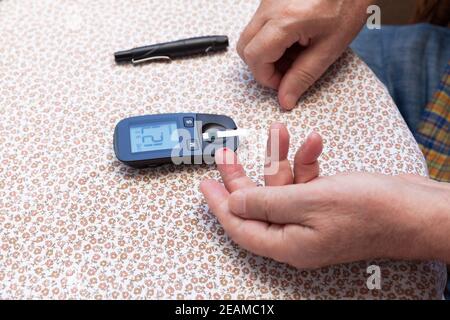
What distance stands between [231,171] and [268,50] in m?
0.22

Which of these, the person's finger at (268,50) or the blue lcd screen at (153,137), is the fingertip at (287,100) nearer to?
the person's finger at (268,50)

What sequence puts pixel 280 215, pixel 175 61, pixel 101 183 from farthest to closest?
pixel 175 61 < pixel 101 183 < pixel 280 215

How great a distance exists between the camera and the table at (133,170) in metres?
0.58

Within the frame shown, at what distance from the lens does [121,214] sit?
Result: 637mm

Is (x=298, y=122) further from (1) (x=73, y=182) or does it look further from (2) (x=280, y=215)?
(1) (x=73, y=182)

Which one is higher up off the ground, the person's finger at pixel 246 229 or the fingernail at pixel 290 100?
the fingernail at pixel 290 100

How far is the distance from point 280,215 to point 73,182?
319 millimetres

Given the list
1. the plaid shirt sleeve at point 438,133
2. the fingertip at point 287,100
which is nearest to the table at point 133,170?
the fingertip at point 287,100

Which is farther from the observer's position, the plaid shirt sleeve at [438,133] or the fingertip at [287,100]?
the plaid shirt sleeve at [438,133]

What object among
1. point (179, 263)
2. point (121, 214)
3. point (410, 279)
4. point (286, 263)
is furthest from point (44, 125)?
point (410, 279)

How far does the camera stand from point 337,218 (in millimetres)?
533

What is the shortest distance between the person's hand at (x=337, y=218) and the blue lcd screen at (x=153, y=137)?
14 cm

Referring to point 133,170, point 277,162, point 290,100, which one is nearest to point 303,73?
point 290,100
